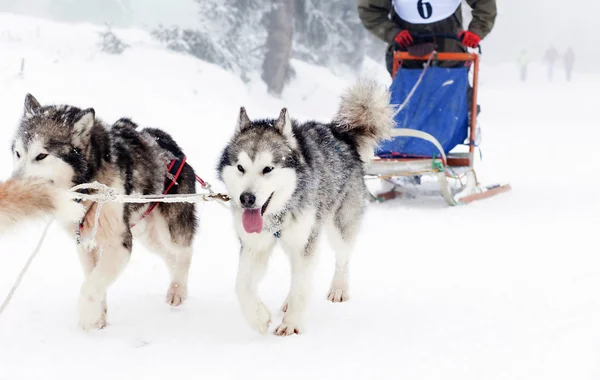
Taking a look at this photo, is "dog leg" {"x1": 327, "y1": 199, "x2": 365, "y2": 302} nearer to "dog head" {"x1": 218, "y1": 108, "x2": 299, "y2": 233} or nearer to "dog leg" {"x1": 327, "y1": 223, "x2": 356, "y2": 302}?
"dog leg" {"x1": 327, "y1": 223, "x2": 356, "y2": 302}

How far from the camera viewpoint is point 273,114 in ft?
41.2

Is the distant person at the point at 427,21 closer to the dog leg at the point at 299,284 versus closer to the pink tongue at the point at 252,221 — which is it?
the dog leg at the point at 299,284

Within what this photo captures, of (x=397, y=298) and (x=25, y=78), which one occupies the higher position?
(x=25, y=78)

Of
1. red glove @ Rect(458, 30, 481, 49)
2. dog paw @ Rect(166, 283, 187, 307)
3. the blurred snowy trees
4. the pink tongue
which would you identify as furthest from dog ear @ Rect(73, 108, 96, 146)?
the blurred snowy trees

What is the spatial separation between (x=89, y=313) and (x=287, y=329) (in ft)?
2.57

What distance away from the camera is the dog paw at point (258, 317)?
2.47 meters

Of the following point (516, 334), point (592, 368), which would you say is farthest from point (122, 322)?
point (592, 368)

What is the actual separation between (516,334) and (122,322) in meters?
1.61

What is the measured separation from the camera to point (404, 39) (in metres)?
5.33

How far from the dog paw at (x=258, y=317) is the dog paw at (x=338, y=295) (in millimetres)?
602

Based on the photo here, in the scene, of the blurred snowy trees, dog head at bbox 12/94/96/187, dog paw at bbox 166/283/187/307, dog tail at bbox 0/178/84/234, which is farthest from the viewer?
the blurred snowy trees

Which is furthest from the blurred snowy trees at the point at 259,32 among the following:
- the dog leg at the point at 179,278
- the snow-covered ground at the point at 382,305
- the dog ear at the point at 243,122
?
the dog ear at the point at 243,122

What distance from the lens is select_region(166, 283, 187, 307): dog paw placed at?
296 cm

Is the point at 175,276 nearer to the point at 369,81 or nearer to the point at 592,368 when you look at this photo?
the point at 369,81
